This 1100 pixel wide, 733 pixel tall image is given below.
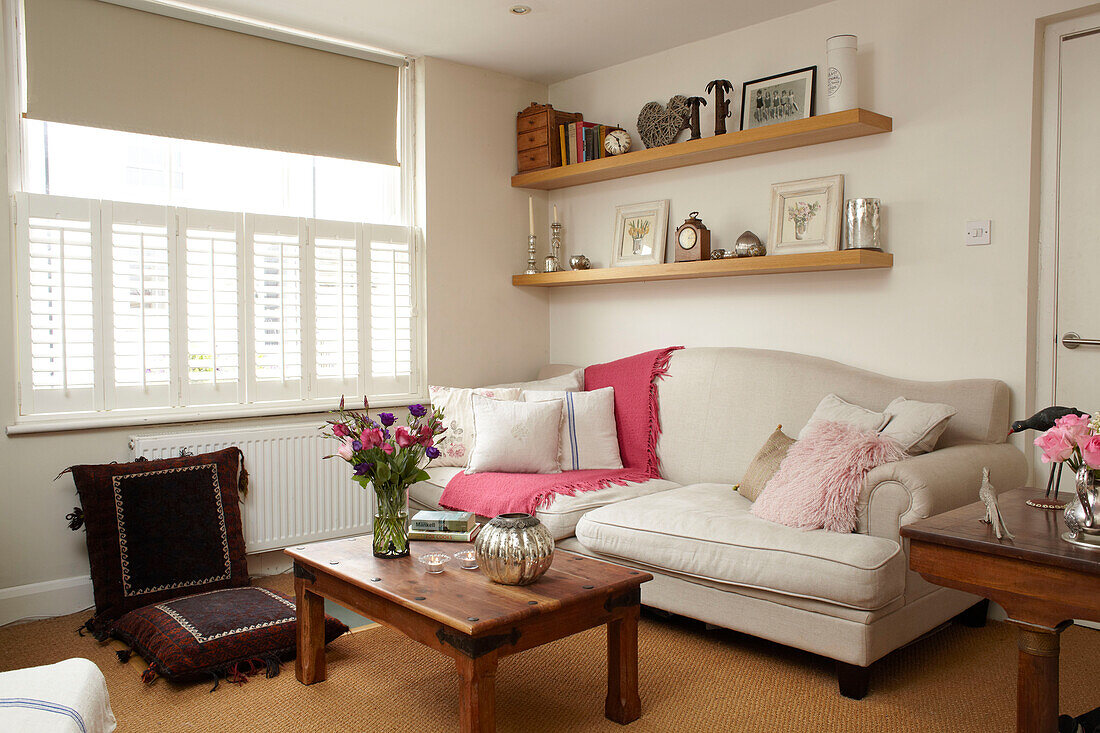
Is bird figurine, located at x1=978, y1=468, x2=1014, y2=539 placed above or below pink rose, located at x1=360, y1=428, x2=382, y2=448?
below

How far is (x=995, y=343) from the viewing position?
123 inches

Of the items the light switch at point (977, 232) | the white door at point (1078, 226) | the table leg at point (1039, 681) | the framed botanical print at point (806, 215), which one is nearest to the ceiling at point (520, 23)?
the framed botanical print at point (806, 215)

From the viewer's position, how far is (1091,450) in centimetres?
173

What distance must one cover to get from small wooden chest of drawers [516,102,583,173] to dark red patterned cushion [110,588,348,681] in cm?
272

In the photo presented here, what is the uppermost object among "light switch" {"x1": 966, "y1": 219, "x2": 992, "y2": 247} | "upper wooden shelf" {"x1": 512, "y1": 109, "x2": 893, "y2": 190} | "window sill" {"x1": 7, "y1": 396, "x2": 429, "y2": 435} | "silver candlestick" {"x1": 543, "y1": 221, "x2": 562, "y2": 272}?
"upper wooden shelf" {"x1": 512, "y1": 109, "x2": 893, "y2": 190}

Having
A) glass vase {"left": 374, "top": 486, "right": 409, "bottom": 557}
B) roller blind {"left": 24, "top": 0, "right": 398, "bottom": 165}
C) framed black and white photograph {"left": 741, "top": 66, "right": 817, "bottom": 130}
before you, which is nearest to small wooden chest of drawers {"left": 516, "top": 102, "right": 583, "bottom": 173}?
roller blind {"left": 24, "top": 0, "right": 398, "bottom": 165}

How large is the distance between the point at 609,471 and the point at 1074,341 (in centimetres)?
189

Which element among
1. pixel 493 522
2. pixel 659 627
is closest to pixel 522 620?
pixel 493 522

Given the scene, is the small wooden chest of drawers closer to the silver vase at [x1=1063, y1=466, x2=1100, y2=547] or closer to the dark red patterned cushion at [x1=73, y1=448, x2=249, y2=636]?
the dark red patterned cushion at [x1=73, y1=448, x2=249, y2=636]

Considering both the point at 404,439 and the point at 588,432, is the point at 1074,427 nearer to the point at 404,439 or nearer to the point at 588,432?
the point at 404,439

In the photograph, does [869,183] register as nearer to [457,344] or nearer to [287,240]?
[457,344]

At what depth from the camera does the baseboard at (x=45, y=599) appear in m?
3.21

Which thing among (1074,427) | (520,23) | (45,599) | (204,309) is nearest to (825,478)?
(1074,427)

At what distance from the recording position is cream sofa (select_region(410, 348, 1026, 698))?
2.46m
